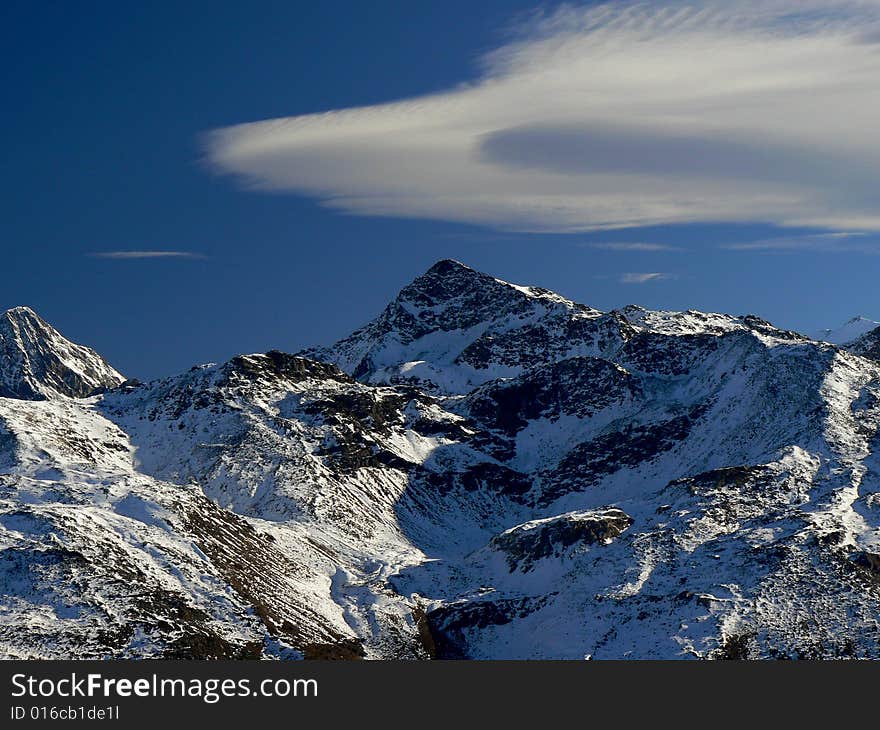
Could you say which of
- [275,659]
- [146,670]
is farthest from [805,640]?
[146,670]

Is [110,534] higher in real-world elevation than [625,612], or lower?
higher

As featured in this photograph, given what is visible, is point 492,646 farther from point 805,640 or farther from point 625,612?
point 805,640

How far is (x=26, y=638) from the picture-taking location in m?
153

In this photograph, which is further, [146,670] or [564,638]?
[564,638]

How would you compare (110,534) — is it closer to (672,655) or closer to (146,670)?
(146,670)

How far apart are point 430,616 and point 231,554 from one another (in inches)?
1172

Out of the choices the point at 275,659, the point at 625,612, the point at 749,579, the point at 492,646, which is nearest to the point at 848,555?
the point at 749,579

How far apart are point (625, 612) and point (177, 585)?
5934cm

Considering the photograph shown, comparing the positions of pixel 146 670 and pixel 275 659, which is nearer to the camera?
pixel 146 670

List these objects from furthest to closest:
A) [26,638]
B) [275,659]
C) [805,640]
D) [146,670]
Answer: [805,640], [275,659], [26,638], [146,670]

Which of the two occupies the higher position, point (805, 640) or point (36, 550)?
point (36, 550)

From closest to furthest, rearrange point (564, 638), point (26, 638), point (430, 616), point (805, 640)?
point (26, 638)
point (805, 640)
point (564, 638)
point (430, 616)

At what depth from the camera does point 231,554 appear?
631 ft

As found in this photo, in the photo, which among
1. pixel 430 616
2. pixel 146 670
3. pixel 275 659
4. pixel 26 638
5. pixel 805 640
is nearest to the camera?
pixel 146 670
